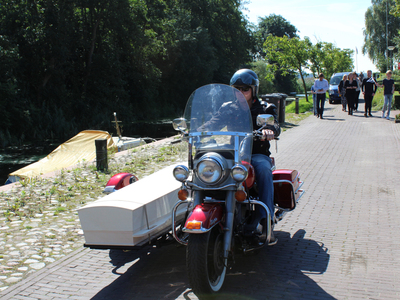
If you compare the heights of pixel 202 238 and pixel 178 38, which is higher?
pixel 178 38

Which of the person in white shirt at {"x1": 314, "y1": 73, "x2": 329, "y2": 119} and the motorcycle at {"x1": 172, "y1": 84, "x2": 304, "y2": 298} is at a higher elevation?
the person in white shirt at {"x1": 314, "y1": 73, "x2": 329, "y2": 119}

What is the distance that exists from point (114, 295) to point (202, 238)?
1020mm

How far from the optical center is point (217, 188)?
3.58 meters

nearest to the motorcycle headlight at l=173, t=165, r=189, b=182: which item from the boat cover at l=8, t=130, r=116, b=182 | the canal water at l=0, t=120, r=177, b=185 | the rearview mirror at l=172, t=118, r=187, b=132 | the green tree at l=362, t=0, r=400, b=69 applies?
the rearview mirror at l=172, t=118, r=187, b=132

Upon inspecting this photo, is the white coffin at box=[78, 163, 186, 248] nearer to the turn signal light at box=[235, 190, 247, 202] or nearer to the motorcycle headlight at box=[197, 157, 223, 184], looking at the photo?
the motorcycle headlight at box=[197, 157, 223, 184]

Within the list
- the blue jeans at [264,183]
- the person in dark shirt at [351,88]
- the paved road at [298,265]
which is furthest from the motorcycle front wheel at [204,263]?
the person in dark shirt at [351,88]

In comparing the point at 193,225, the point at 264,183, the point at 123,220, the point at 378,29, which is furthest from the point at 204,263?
the point at 378,29

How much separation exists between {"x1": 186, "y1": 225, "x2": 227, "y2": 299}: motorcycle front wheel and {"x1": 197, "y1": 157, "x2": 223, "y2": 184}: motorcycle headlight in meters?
0.44

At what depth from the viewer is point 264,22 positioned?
89.0m

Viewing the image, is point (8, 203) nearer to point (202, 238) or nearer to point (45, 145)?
point (202, 238)

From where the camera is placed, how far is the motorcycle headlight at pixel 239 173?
3.48m

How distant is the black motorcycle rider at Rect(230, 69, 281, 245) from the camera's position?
13.4 feet

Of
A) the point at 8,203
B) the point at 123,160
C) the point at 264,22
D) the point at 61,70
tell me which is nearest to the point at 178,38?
the point at 61,70

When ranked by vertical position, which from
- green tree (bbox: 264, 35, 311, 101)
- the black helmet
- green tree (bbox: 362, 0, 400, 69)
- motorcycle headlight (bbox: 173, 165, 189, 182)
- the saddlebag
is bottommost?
the saddlebag
